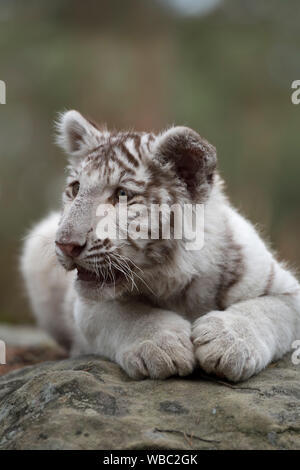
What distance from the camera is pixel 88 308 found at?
3930 mm

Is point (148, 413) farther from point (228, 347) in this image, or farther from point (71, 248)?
point (71, 248)

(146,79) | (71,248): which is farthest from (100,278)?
(146,79)

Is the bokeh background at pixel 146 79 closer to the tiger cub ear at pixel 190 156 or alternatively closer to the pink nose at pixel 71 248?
the tiger cub ear at pixel 190 156

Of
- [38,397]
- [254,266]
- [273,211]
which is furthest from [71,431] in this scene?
[273,211]

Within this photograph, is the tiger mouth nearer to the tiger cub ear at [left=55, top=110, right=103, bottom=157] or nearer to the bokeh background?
the tiger cub ear at [left=55, top=110, right=103, bottom=157]

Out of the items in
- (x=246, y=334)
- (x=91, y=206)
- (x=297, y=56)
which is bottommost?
(x=246, y=334)

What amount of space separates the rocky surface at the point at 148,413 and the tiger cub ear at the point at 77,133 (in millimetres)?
1428

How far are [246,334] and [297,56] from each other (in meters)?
10.2

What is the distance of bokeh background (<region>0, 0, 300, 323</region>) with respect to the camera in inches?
436

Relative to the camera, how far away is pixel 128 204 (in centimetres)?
339

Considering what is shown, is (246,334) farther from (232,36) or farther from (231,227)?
Result: (232,36)

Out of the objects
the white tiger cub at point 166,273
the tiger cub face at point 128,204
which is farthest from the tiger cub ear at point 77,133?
the tiger cub face at point 128,204

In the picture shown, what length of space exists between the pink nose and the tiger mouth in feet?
0.66

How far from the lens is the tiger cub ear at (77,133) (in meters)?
3.94
